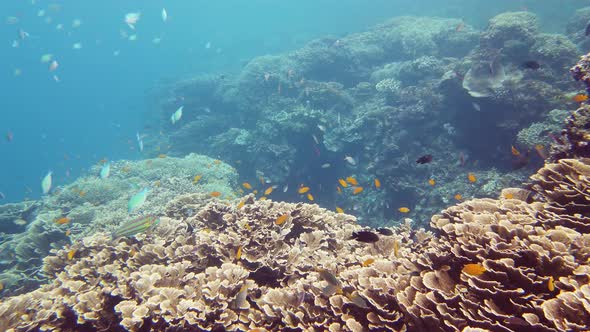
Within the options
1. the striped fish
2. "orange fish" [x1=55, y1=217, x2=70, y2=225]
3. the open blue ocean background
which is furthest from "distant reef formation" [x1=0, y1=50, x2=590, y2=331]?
the open blue ocean background

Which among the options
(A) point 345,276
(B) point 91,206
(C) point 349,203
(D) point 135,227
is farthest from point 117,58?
(A) point 345,276

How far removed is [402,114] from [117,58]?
338ft

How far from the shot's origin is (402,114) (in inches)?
486

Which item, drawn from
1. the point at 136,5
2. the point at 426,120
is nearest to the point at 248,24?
the point at 136,5

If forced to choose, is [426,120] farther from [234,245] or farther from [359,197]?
[234,245]

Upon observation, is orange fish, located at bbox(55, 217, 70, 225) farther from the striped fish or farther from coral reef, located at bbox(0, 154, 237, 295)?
the striped fish

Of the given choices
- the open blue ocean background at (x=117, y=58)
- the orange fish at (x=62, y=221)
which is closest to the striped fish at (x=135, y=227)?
the orange fish at (x=62, y=221)

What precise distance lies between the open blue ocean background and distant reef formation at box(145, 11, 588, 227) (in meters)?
11.1

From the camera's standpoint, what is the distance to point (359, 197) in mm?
12492

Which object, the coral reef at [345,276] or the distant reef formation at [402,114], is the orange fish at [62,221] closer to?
the coral reef at [345,276]

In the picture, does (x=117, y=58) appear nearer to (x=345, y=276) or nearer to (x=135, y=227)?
(x=135, y=227)

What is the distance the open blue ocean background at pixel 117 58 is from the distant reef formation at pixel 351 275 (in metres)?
13.7

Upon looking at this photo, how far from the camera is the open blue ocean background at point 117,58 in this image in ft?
120

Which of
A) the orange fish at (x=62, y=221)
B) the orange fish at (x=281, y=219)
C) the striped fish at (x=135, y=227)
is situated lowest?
the orange fish at (x=62, y=221)
